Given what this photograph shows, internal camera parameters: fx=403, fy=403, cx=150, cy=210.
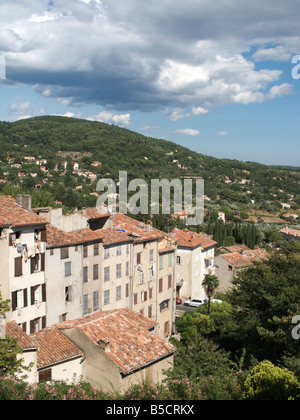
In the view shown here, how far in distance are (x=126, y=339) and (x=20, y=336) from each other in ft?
17.3

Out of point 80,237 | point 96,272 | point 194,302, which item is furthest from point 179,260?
point 80,237

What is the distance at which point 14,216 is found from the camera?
84.1 feet

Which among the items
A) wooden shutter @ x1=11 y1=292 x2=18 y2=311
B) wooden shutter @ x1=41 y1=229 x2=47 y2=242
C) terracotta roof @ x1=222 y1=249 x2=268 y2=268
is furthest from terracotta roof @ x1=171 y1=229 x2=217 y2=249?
wooden shutter @ x1=11 y1=292 x2=18 y2=311

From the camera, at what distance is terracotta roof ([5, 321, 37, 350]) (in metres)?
18.5

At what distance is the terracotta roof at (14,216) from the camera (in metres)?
24.7

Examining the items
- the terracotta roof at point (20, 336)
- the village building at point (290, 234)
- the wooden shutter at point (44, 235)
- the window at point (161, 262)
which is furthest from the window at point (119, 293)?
the village building at point (290, 234)

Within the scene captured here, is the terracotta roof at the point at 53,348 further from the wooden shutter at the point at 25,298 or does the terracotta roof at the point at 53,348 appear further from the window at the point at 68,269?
the window at the point at 68,269

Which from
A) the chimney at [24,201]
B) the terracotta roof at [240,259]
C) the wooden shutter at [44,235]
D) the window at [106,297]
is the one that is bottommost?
the terracotta roof at [240,259]

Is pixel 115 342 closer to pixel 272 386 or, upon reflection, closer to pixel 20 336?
pixel 20 336

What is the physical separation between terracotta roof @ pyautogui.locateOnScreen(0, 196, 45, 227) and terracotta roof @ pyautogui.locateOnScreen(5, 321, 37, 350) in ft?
20.6

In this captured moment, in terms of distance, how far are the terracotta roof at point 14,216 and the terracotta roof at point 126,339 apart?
23.6 ft

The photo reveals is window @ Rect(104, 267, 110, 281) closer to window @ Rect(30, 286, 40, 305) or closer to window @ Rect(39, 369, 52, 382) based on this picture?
window @ Rect(30, 286, 40, 305)

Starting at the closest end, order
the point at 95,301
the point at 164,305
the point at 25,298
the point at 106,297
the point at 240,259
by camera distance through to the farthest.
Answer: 1. the point at 25,298
2. the point at 95,301
3. the point at 106,297
4. the point at 164,305
5. the point at 240,259

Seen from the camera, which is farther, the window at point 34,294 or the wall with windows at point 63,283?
the wall with windows at point 63,283
